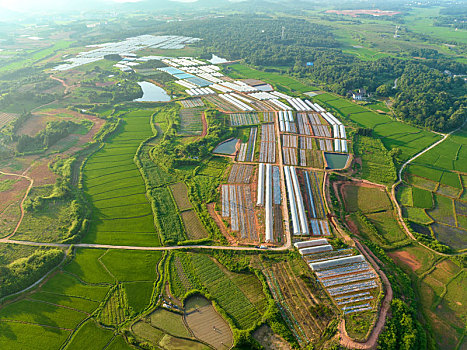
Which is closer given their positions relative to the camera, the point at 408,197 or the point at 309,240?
the point at 309,240

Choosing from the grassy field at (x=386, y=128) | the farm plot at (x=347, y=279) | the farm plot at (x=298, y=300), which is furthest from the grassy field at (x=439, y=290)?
the grassy field at (x=386, y=128)

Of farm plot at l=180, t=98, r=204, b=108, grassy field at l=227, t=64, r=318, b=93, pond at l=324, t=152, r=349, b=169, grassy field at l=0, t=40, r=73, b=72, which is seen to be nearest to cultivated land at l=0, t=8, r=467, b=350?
pond at l=324, t=152, r=349, b=169

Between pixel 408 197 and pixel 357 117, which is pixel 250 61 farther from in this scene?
pixel 408 197

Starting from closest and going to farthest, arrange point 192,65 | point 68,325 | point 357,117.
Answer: point 68,325
point 357,117
point 192,65

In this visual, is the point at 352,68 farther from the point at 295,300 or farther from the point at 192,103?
the point at 295,300

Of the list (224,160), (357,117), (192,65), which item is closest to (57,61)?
(192,65)

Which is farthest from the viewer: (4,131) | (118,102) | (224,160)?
(118,102)

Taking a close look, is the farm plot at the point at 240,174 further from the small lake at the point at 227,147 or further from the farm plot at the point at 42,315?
the farm plot at the point at 42,315
